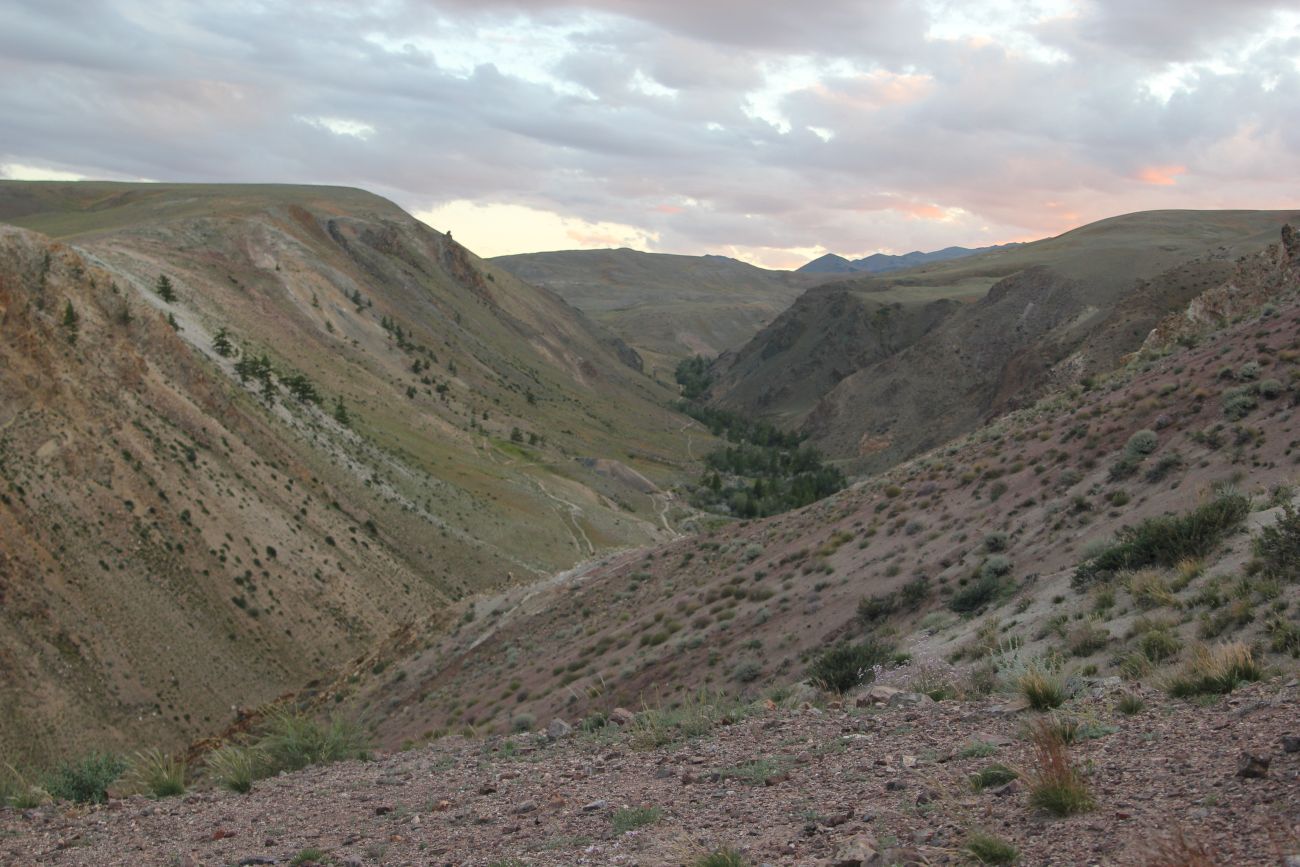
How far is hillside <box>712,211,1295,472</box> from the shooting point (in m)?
60.6

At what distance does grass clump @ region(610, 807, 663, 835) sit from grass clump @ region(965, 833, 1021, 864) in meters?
2.80

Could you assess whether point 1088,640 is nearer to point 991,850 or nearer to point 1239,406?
point 991,850

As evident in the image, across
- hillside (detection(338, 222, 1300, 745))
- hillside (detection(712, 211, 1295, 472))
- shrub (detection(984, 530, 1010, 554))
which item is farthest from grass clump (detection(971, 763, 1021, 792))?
hillside (detection(712, 211, 1295, 472))

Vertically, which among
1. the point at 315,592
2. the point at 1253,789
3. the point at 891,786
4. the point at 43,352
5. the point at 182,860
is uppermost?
the point at 43,352

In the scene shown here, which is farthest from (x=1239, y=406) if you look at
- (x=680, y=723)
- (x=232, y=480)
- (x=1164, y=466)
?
(x=232, y=480)

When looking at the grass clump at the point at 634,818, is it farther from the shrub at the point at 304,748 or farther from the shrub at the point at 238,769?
the shrub at the point at 304,748

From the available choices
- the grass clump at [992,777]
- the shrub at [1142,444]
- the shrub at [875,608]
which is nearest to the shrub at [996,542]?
the shrub at [875,608]

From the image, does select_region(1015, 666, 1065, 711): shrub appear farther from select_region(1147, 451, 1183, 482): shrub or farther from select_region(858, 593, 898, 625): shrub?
select_region(1147, 451, 1183, 482): shrub

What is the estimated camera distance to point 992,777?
22.2ft

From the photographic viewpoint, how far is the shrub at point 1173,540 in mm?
11227

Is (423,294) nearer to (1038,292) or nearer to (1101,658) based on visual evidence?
(1038,292)

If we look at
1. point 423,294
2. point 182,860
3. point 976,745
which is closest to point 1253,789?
point 976,745

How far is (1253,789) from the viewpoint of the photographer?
5.63 meters

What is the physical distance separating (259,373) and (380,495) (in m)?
9.61
